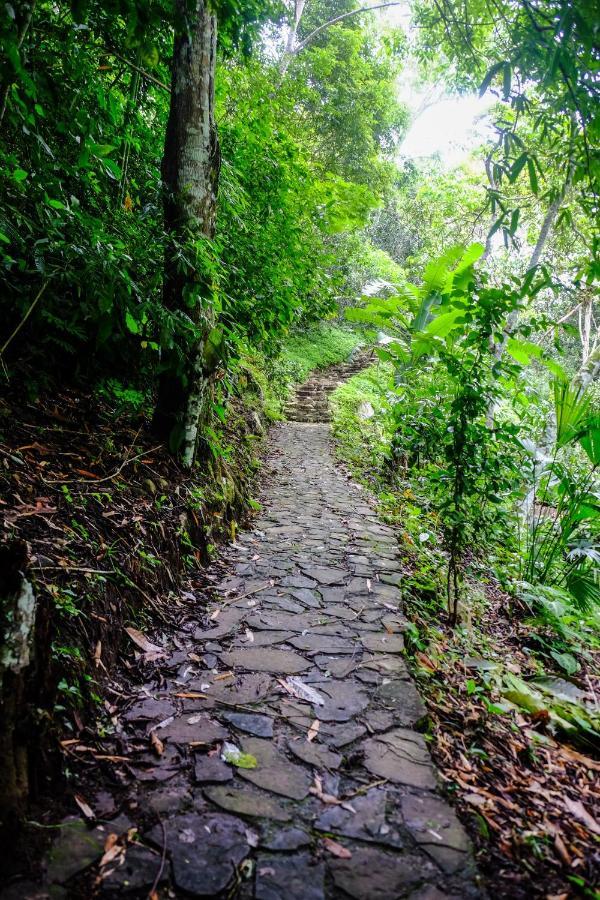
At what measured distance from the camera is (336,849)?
1.50 metres

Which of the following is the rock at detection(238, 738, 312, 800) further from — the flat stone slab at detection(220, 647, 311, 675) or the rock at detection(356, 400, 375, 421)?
the rock at detection(356, 400, 375, 421)

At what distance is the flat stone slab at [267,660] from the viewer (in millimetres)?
2479

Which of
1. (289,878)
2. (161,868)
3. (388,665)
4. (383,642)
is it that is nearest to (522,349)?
(383,642)

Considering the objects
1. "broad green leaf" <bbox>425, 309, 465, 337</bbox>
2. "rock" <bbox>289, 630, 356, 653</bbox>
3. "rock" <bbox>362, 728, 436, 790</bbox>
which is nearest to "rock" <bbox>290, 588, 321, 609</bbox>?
"rock" <bbox>289, 630, 356, 653</bbox>

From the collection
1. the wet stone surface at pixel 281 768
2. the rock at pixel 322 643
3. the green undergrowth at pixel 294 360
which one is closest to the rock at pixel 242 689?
the wet stone surface at pixel 281 768

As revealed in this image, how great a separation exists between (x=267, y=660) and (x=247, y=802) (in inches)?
36.0

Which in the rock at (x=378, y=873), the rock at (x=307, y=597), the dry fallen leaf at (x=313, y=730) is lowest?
the rock at (x=307, y=597)

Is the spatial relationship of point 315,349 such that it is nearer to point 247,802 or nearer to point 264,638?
point 264,638

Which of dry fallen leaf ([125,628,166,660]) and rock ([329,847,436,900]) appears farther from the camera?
dry fallen leaf ([125,628,166,660])

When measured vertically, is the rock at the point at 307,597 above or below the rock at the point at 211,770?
below

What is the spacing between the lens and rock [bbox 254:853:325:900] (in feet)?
4.40

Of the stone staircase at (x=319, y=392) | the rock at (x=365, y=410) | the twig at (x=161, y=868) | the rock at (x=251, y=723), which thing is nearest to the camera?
the twig at (x=161, y=868)

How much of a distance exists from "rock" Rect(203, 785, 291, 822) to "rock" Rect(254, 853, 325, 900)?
15cm

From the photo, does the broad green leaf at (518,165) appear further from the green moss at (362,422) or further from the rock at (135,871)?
the green moss at (362,422)
